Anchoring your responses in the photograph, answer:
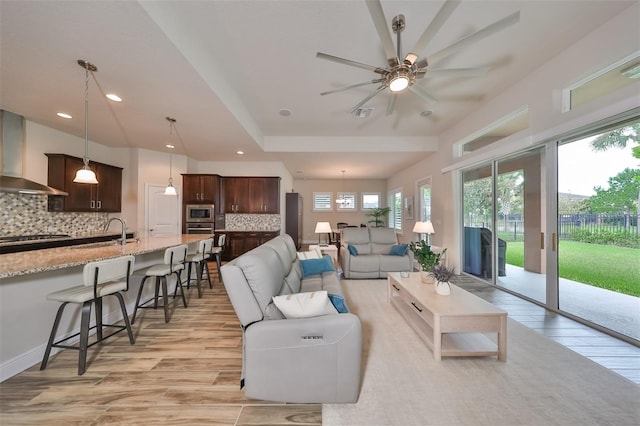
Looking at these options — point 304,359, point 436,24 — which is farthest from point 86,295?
point 436,24

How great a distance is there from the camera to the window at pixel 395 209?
848cm

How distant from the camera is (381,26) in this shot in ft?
5.67

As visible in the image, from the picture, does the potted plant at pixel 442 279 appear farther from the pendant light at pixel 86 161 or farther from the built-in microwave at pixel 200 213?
the built-in microwave at pixel 200 213

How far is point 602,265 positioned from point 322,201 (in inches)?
318

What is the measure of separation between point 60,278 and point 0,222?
2.84 m

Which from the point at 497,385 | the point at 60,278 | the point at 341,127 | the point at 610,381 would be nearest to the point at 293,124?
the point at 341,127

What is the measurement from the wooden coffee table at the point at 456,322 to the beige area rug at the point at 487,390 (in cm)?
10

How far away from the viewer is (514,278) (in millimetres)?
3705

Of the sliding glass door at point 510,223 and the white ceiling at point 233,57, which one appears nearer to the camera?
the white ceiling at point 233,57

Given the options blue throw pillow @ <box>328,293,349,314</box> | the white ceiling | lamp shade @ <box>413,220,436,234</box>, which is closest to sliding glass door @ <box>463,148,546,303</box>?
lamp shade @ <box>413,220,436,234</box>

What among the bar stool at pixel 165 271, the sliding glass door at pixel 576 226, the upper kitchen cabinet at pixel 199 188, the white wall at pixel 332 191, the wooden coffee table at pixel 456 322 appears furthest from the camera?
the white wall at pixel 332 191

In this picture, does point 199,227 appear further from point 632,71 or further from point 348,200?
point 632,71

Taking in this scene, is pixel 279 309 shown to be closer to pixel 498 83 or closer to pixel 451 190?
pixel 498 83

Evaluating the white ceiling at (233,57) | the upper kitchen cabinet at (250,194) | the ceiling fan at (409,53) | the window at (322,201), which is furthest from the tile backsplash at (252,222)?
the ceiling fan at (409,53)
